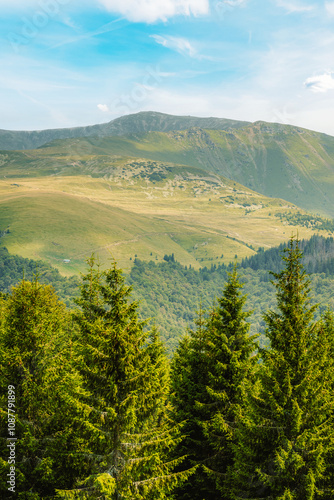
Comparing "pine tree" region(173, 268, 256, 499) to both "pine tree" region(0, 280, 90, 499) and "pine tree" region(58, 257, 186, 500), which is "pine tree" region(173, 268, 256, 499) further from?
"pine tree" region(0, 280, 90, 499)

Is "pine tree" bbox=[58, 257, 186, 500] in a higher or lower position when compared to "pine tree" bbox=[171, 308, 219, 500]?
higher

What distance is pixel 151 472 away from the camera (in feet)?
61.6

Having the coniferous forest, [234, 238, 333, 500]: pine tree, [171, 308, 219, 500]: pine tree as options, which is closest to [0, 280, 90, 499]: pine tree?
the coniferous forest

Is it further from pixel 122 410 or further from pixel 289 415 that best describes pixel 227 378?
pixel 122 410

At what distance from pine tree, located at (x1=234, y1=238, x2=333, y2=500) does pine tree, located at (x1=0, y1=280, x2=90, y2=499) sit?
908cm

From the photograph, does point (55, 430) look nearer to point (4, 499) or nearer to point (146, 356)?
point (4, 499)

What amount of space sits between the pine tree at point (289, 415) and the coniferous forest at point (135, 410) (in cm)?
6

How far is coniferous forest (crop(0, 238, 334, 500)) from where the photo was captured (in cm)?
1802

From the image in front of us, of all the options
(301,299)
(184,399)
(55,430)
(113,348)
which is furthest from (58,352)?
(301,299)

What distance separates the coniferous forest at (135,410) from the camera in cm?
1802

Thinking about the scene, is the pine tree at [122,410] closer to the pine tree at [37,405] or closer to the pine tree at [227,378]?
the pine tree at [37,405]

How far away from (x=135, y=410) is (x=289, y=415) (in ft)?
25.8

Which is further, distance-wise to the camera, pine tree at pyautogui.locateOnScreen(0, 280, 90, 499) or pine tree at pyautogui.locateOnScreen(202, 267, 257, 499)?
pine tree at pyautogui.locateOnScreen(202, 267, 257, 499)

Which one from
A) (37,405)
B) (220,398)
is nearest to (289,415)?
(220,398)
